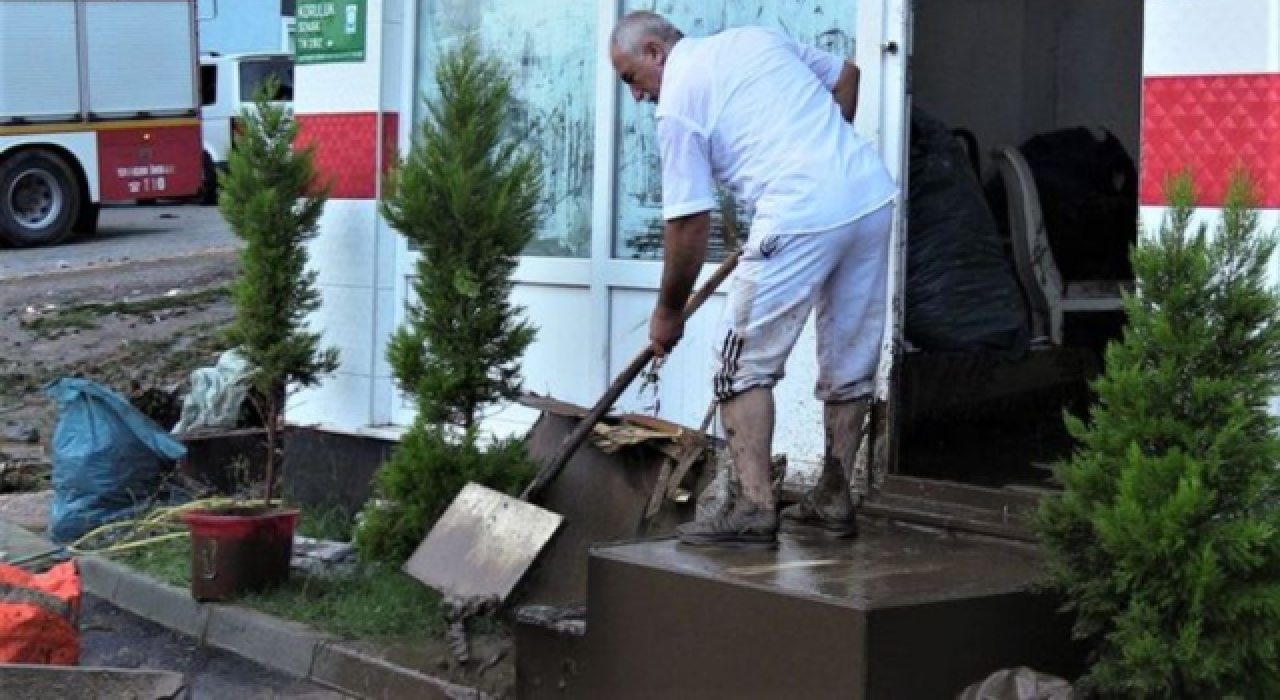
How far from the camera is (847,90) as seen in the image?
523 centimetres

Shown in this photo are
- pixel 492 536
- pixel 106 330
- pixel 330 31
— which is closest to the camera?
pixel 492 536

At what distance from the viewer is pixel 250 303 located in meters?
7.20

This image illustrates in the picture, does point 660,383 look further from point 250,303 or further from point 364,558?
point 250,303

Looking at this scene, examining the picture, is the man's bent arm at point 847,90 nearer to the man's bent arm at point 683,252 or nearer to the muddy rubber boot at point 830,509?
the man's bent arm at point 683,252

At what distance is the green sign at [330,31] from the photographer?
765 centimetres

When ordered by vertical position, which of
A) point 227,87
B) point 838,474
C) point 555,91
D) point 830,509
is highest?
point 227,87

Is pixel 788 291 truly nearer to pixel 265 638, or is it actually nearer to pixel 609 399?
pixel 609 399

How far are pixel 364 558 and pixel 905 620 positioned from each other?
9.81 ft

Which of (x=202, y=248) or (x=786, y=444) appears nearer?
(x=786, y=444)

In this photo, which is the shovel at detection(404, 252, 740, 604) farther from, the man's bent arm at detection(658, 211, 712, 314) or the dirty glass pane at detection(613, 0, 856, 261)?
the dirty glass pane at detection(613, 0, 856, 261)

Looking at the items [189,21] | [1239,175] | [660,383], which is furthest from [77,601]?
[189,21]

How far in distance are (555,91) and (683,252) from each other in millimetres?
2554

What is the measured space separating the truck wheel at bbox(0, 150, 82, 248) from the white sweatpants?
13.4 metres

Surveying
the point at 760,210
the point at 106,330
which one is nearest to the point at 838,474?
the point at 760,210
